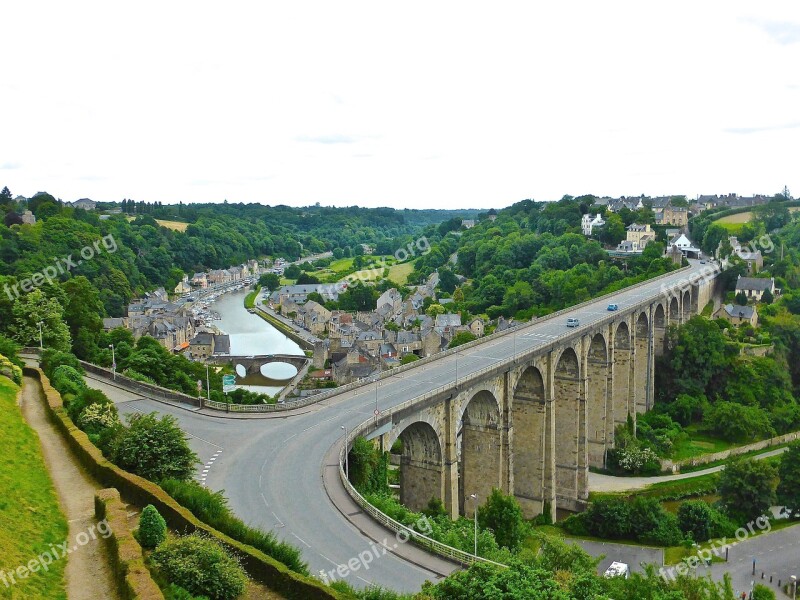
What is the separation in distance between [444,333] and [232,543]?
68.0m

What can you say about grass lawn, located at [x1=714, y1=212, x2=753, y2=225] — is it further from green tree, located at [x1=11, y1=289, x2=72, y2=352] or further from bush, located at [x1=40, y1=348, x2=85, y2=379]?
bush, located at [x1=40, y1=348, x2=85, y2=379]

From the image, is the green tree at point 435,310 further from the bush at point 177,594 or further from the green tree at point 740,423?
the bush at point 177,594

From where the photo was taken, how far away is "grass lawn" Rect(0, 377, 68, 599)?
14.5 metres

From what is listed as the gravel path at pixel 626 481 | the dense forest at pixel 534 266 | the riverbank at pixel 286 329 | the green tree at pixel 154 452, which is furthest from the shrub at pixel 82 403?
the riverbank at pixel 286 329

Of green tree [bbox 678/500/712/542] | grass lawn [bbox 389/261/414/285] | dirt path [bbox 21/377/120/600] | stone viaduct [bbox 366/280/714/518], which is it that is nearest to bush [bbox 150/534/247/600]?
dirt path [bbox 21/377/120/600]

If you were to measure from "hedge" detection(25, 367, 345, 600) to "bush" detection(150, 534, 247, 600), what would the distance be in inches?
28.4

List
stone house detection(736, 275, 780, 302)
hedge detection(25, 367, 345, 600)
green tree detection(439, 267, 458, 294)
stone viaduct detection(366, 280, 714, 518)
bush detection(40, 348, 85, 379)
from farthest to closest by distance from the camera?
green tree detection(439, 267, 458, 294) < stone house detection(736, 275, 780, 302) < bush detection(40, 348, 85, 379) < stone viaduct detection(366, 280, 714, 518) < hedge detection(25, 367, 345, 600)

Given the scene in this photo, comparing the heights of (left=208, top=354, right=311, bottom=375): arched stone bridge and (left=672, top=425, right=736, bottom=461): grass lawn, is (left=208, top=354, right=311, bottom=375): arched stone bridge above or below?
above

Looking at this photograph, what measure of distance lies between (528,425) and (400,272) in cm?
10786

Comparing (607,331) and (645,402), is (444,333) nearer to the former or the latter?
(645,402)

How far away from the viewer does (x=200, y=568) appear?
15.1 meters

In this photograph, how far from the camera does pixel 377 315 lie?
106 metres

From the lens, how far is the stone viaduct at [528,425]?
3191cm

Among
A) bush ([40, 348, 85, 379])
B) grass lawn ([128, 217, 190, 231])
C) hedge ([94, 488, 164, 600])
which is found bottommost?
hedge ([94, 488, 164, 600])
